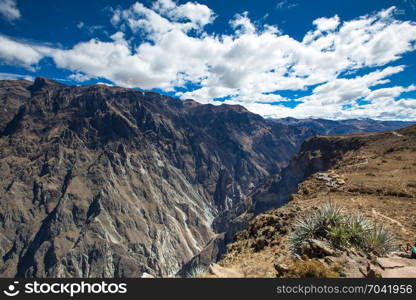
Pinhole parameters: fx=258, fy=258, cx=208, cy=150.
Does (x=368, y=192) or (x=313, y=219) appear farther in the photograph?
(x=368, y=192)

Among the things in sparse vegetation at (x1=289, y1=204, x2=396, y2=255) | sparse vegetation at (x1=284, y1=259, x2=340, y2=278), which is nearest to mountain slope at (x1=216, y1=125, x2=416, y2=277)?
sparse vegetation at (x1=284, y1=259, x2=340, y2=278)

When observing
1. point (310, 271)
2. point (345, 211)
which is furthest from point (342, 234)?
point (345, 211)

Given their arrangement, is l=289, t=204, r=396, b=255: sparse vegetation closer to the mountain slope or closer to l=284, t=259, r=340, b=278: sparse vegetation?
the mountain slope

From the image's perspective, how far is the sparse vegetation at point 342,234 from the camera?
9.70 m

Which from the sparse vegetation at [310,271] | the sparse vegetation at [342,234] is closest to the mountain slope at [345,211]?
the sparse vegetation at [310,271]

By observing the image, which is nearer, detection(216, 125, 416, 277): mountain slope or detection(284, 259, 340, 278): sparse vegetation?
detection(284, 259, 340, 278): sparse vegetation

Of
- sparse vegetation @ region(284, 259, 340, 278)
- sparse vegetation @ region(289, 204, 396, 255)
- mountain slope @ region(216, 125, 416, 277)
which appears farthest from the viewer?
mountain slope @ region(216, 125, 416, 277)

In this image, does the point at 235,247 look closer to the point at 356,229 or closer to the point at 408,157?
the point at 356,229

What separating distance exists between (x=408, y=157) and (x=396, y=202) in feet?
58.9

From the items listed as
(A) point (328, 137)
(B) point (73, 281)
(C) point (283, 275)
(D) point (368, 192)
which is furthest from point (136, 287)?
(A) point (328, 137)

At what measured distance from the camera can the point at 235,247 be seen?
1659 centimetres

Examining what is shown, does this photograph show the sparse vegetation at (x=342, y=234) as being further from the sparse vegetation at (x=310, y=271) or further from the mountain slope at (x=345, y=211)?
the sparse vegetation at (x=310, y=271)

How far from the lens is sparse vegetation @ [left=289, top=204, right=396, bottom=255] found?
9695 millimetres

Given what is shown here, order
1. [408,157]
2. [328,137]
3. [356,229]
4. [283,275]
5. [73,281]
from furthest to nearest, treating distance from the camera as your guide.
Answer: [328,137], [408,157], [356,229], [283,275], [73,281]
